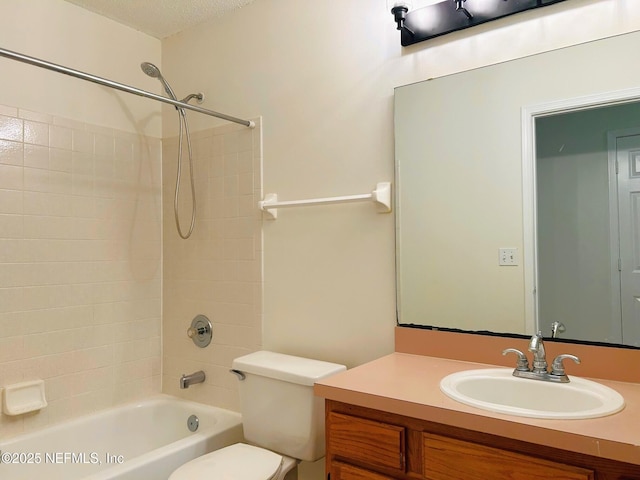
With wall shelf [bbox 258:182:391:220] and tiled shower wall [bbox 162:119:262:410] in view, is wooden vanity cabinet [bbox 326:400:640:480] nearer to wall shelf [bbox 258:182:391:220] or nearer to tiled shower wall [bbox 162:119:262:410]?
wall shelf [bbox 258:182:391:220]

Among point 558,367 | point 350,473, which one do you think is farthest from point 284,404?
point 558,367

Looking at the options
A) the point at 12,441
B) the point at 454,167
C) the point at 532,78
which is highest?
the point at 532,78

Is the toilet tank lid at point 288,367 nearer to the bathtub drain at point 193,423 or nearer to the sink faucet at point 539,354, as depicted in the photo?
the bathtub drain at point 193,423

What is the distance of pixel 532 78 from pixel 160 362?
230cm

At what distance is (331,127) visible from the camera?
2.10m

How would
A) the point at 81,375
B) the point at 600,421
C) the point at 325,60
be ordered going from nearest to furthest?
the point at 600,421 < the point at 325,60 < the point at 81,375

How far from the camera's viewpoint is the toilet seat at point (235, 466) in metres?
1.65

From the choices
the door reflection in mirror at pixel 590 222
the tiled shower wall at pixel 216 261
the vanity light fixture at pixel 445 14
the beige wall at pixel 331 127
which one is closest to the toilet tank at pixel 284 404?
the beige wall at pixel 331 127

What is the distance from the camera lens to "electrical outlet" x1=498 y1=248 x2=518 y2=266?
1641mm

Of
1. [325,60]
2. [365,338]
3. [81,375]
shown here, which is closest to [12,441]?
[81,375]

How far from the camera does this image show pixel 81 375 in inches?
92.4

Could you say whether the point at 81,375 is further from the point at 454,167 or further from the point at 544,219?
Result: the point at 544,219

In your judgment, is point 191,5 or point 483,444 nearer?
point 483,444

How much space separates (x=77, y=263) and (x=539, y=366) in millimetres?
2058
